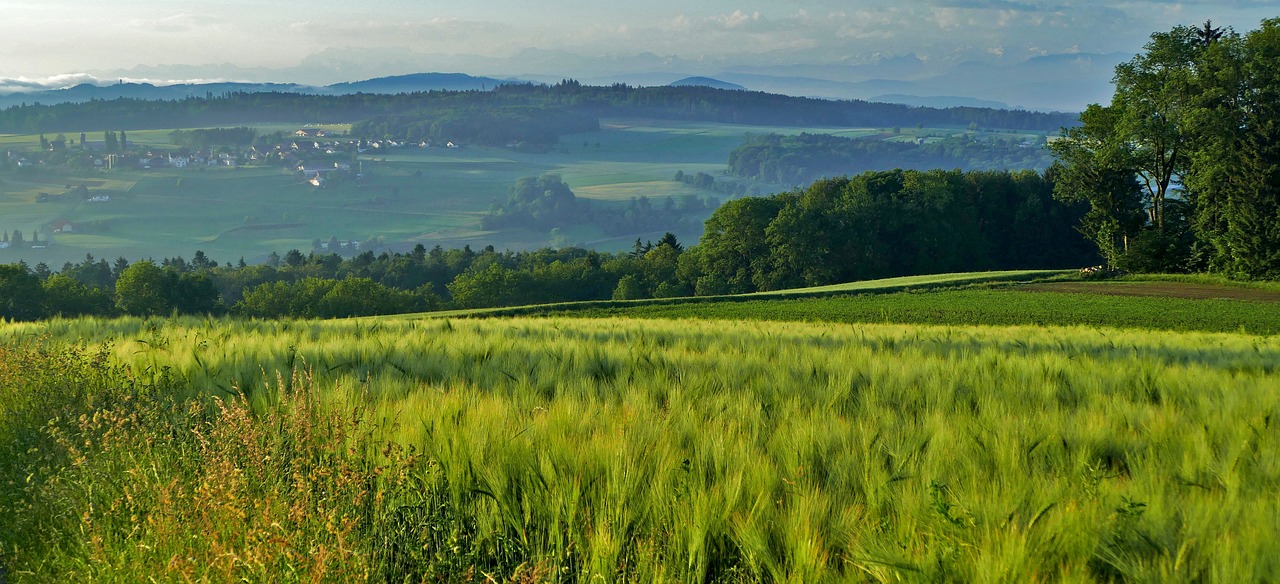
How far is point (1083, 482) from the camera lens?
10.5 feet

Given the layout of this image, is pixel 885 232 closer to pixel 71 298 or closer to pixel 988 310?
pixel 988 310

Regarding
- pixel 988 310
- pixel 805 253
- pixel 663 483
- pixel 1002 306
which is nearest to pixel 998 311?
pixel 988 310

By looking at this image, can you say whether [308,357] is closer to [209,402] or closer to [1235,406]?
[209,402]

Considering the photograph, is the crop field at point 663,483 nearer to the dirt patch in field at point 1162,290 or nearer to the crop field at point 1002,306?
the crop field at point 1002,306

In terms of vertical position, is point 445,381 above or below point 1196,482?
below

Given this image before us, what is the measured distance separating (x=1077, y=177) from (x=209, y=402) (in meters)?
62.3

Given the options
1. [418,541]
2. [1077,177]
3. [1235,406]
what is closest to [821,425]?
[418,541]

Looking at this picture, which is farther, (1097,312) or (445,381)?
(1097,312)

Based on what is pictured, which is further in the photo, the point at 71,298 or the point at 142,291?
the point at 142,291

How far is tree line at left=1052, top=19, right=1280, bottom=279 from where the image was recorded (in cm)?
4769

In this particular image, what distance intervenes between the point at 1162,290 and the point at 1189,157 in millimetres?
15205

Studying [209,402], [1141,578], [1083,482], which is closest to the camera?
[1141,578]

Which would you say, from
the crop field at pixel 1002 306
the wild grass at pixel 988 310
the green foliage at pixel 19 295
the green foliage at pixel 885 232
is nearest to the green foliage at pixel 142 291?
the green foliage at pixel 19 295

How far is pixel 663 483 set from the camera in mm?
3238
